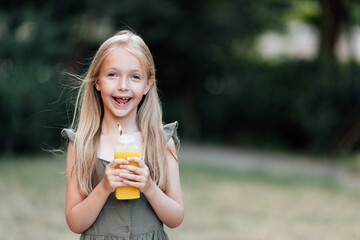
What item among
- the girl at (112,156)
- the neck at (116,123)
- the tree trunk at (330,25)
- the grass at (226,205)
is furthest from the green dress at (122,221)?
the tree trunk at (330,25)

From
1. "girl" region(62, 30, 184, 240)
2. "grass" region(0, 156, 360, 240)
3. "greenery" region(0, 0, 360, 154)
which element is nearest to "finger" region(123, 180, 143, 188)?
"girl" region(62, 30, 184, 240)

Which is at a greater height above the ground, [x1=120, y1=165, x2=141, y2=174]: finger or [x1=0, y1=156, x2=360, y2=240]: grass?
[x1=120, y1=165, x2=141, y2=174]: finger

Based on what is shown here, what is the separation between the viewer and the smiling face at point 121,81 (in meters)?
2.14

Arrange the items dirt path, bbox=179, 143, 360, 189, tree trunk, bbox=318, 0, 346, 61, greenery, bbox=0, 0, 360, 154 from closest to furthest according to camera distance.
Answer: dirt path, bbox=179, 143, 360, 189, greenery, bbox=0, 0, 360, 154, tree trunk, bbox=318, 0, 346, 61

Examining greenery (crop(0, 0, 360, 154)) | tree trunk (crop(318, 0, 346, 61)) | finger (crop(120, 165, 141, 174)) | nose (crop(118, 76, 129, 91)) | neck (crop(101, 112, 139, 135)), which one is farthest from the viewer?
tree trunk (crop(318, 0, 346, 61))

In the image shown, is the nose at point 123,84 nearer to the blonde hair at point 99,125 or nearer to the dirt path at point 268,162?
the blonde hair at point 99,125

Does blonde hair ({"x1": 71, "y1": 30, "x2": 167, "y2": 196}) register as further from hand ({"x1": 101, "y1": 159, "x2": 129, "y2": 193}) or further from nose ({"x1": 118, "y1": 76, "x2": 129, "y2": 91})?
hand ({"x1": 101, "y1": 159, "x2": 129, "y2": 193})

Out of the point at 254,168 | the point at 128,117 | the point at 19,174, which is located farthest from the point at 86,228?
the point at 254,168

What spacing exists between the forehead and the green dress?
0.43 m

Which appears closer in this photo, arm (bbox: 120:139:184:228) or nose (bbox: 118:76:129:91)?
arm (bbox: 120:139:184:228)

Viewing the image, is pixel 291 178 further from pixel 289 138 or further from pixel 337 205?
pixel 289 138

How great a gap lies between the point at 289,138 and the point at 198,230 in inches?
299

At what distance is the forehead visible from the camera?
84.9 inches

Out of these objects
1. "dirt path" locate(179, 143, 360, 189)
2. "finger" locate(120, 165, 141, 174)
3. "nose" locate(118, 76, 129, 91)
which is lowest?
"dirt path" locate(179, 143, 360, 189)
